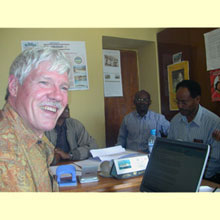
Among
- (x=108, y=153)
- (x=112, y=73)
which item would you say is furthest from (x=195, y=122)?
(x=112, y=73)

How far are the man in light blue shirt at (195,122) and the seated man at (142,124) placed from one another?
0.58 metres

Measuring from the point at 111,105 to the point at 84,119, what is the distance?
0.56 metres

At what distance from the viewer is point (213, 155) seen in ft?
5.06

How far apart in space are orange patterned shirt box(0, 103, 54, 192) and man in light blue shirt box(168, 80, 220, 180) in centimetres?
115

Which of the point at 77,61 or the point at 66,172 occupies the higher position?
the point at 77,61

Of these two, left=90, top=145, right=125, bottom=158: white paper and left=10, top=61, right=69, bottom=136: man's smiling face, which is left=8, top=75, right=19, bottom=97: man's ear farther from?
left=90, top=145, right=125, bottom=158: white paper

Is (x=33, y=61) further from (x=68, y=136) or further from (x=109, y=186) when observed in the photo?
(x=68, y=136)

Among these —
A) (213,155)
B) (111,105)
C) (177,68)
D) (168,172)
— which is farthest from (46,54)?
(111,105)

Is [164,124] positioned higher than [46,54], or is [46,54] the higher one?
[46,54]

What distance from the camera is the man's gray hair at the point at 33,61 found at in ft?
2.36

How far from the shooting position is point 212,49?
2002 mm

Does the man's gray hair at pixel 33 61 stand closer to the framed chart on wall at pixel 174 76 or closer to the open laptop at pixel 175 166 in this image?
the open laptop at pixel 175 166

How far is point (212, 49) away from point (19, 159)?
190 cm
